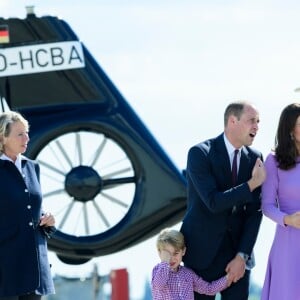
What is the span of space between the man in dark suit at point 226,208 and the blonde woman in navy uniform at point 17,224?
831 millimetres

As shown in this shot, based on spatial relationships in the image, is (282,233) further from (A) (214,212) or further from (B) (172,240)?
(B) (172,240)

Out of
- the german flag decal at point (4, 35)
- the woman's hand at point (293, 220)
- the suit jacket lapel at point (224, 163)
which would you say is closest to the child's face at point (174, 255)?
the suit jacket lapel at point (224, 163)

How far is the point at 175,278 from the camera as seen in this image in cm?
726

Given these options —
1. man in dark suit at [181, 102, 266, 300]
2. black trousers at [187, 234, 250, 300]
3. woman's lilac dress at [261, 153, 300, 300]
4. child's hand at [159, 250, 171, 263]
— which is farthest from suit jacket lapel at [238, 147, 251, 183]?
child's hand at [159, 250, 171, 263]

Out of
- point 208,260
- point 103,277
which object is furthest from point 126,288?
point 208,260

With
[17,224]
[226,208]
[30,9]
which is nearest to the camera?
[17,224]

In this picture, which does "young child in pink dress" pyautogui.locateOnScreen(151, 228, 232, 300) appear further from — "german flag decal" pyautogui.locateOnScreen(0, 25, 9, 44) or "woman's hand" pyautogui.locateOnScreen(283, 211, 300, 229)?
"german flag decal" pyautogui.locateOnScreen(0, 25, 9, 44)

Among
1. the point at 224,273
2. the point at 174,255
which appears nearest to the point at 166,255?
the point at 174,255

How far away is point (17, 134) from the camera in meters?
6.98

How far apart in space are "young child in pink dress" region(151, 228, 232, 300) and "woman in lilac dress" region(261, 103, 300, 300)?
277mm

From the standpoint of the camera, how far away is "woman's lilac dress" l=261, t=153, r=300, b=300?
7.15m

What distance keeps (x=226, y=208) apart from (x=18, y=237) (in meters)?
1.05

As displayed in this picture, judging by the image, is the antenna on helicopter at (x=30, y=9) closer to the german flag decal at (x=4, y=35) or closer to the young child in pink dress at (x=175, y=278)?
the german flag decal at (x=4, y=35)

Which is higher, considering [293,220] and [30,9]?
[30,9]
